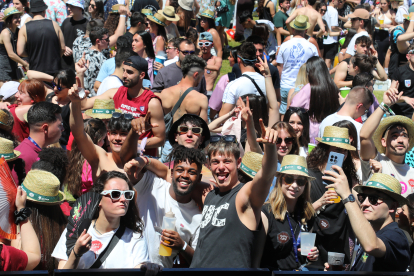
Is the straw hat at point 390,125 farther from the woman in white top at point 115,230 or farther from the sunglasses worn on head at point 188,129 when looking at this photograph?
the woman in white top at point 115,230

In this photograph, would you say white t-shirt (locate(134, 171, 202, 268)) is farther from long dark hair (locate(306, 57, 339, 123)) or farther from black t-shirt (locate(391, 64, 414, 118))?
black t-shirt (locate(391, 64, 414, 118))

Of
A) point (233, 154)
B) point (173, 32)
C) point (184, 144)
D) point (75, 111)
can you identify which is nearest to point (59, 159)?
point (75, 111)

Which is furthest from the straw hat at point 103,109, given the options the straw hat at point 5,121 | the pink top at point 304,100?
the pink top at point 304,100

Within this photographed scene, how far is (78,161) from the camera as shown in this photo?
4.52 meters

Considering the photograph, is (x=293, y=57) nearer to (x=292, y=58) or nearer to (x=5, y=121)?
(x=292, y=58)

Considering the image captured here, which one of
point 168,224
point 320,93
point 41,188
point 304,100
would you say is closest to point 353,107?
point 320,93

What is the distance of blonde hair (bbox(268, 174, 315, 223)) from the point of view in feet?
11.7

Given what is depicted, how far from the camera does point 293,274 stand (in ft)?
6.18

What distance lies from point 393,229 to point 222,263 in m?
1.23

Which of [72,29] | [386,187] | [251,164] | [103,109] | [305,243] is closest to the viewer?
[386,187]

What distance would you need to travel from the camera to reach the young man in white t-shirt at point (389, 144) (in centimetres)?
436

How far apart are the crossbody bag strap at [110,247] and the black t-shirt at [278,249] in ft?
3.55

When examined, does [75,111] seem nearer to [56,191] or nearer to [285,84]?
[56,191]

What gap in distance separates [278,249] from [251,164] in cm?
83
